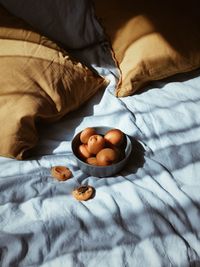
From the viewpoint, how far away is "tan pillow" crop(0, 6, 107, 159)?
0.97 meters

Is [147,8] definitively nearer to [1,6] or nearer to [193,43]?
[193,43]

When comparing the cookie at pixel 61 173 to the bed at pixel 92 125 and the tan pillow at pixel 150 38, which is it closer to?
the bed at pixel 92 125

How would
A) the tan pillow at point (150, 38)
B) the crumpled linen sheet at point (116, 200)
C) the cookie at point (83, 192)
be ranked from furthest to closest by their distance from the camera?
the tan pillow at point (150, 38) < the cookie at point (83, 192) < the crumpled linen sheet at point (116, 200)

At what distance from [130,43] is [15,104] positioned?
1.52ft

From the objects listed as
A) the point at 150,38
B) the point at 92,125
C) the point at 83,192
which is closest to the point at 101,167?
the point at 83,192

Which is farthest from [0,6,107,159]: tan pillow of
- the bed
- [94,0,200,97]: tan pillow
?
[94,0,200,97]: tan pillow

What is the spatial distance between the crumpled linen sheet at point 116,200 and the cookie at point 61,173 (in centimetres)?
1

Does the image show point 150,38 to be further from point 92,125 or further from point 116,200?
point 116,200

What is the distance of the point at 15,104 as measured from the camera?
99cm

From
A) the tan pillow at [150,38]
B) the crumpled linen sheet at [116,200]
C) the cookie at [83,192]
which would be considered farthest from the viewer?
the tan pillow at [150,38]

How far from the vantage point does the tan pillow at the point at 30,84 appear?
0.97m

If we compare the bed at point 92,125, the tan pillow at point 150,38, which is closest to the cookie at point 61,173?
the bed at point 92,125

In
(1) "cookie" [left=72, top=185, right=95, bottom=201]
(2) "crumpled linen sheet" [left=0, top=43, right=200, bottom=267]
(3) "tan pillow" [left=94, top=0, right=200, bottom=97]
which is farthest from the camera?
(3) "tan pillow" [left=94, top=0, right=200, bottom=97]

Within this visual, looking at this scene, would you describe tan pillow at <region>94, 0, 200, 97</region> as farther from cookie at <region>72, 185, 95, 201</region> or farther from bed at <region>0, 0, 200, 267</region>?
cookie at <region>72, 185, 95, 201</region>
